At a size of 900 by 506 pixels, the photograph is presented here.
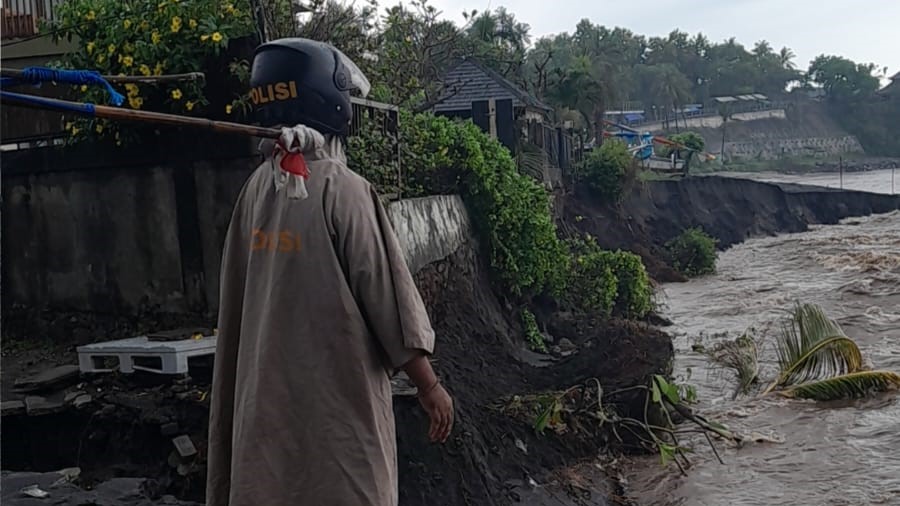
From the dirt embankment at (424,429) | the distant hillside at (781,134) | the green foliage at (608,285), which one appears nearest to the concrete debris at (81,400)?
the dirt embankment at (424,429)

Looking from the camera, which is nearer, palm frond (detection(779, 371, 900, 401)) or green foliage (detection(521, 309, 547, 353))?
palm frond (detection(779, 371, 900, 401))

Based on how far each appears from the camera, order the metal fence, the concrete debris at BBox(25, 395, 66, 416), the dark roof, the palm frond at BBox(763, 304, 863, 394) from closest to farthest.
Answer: the concrete debris at BBox(25, 395, 66, 416)
the metal fence
the palm frond at BBox(763, 304, 863, 394)
the dark roof

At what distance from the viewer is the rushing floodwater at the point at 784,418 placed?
7258 millimetres

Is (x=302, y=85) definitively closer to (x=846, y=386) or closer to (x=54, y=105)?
(x=54, y=105)

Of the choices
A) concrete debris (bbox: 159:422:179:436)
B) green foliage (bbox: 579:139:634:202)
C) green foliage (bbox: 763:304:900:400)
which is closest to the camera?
concrete debris (bbox: 159:422:179:436)

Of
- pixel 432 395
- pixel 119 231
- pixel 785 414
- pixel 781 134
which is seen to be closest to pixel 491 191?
pixel 785 414

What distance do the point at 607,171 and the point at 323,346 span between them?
23.4 m

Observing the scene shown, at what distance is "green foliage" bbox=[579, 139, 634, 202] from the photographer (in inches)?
1007

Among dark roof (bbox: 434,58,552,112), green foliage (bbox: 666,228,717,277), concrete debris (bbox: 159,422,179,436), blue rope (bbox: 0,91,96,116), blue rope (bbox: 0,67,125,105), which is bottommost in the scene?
green foliage (bbox: 666,228,717,277)

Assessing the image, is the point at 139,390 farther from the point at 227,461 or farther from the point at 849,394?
the point at 849,394

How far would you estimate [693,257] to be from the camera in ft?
84.0

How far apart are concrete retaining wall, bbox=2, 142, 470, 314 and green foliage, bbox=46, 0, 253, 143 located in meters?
0.45

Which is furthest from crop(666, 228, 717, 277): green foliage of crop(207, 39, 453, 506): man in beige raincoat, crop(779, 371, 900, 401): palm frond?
crop(207, 39, 453, 506): man in beige raincoat

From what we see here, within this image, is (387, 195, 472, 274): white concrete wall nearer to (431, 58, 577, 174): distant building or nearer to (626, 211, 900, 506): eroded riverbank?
(626, 211, 900, 506): eroded riverbank
